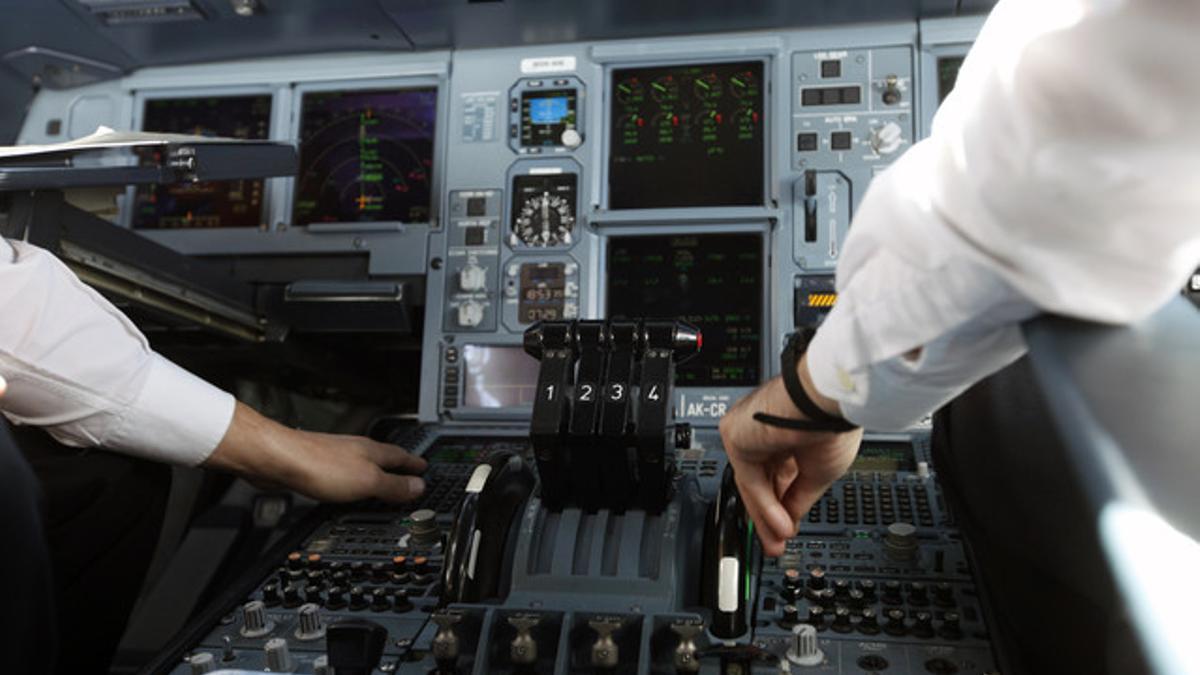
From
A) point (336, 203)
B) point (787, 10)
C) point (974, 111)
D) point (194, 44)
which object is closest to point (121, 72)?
point (194, 44)

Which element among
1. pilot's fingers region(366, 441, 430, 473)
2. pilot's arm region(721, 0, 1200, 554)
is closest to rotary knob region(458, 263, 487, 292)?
pilot's fingers region(366, 441, 430, 473)

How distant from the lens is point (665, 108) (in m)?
3.05

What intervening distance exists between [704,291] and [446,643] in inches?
60.6

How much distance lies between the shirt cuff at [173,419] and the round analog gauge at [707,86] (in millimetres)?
1685

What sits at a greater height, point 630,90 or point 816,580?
point 630,90

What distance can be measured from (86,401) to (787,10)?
6.81 ft

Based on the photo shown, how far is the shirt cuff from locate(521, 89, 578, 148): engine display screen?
1.38 meters

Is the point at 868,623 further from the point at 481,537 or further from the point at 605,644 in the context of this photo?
the point at 481,537

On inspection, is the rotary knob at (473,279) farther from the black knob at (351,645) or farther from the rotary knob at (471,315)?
the black knob at (351,645)

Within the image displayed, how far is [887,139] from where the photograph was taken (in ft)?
9.22

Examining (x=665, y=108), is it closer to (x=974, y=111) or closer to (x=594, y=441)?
(x=594, y=441)

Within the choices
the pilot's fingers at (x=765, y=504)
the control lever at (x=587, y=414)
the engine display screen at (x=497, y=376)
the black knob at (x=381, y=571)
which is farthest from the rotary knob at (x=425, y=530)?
the pilot's fingers at (x=765, y=504)

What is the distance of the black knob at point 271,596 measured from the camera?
1891 mm

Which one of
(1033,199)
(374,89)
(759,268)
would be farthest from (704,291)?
(1033,199)
